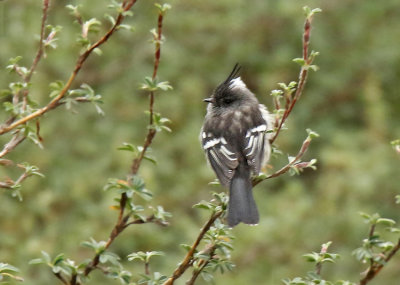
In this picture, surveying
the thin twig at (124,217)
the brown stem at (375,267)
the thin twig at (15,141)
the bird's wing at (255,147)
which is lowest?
the brown stem at (375,267)

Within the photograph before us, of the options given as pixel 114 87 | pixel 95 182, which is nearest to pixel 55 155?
pixel 95 182

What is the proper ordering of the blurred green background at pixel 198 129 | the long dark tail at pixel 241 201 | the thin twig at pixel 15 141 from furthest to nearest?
the blurred green background at pixel 198 129
the long dark tail at pixel 241 201
the thin twig at pixel 15 141

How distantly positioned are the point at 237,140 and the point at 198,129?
10.0ft

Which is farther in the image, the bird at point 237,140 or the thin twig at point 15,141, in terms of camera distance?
the bird at point 237,140

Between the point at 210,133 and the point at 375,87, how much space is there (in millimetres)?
3905

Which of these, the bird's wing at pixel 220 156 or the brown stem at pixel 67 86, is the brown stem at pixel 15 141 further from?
the bird's wing at pixel 220 156

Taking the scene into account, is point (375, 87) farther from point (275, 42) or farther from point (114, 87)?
point (114, 87)

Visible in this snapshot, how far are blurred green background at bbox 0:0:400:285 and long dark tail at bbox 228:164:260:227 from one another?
2457 mm

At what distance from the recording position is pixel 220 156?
13.7 feet

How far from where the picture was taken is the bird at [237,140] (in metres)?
3.73

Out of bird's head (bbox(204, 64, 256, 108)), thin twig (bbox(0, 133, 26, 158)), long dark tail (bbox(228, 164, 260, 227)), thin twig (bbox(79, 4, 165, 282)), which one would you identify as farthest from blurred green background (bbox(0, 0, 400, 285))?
thin twig (bbox(79, 4, 165, 282))

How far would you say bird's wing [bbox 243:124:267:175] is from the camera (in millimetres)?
3951

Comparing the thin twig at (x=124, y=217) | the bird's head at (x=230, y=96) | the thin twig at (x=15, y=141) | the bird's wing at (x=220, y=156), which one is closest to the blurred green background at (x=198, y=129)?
the bird's head at (x=230, y=96)

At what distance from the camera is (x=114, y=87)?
7754mm
